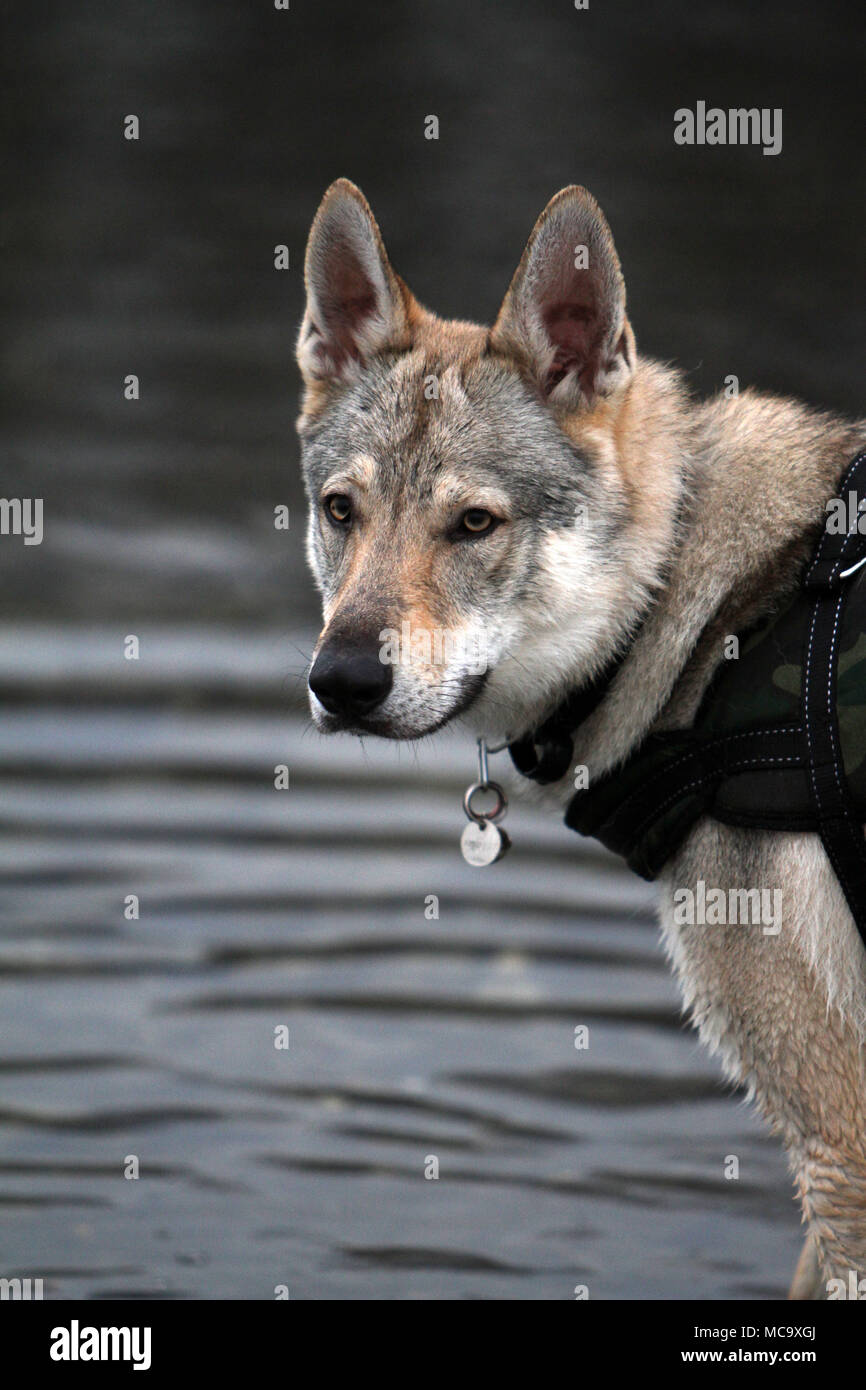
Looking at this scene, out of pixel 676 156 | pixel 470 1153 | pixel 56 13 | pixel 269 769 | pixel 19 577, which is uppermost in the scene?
pixel 56 13

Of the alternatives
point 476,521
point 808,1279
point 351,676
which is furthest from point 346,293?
point 808,1279

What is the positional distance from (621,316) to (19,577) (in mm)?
6064

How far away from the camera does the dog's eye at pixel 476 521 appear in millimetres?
3477

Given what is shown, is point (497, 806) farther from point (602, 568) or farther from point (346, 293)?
point (346, 293)

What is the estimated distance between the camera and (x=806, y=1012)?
10.3ft

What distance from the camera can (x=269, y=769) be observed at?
24.1 ft

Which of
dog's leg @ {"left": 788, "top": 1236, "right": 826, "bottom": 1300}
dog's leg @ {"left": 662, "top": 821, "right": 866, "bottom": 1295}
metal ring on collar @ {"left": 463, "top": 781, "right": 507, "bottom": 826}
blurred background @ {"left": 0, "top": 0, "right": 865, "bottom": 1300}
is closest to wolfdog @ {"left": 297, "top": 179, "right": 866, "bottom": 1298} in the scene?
dog's leg @ {"left": 662, "top": 821, "right": 866, "bottom": 1295}

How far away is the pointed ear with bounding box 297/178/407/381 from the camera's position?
12.1ft

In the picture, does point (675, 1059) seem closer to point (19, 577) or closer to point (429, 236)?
point (19, 577)

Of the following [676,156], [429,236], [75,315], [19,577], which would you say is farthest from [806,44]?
[19,577]

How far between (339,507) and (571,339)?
25.7 inches

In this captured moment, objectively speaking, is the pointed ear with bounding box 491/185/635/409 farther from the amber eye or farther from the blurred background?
the blurred background

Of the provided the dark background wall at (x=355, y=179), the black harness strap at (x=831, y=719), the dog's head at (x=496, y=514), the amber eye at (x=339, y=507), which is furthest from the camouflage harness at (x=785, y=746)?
the dark background wall at (x=355, y=179)

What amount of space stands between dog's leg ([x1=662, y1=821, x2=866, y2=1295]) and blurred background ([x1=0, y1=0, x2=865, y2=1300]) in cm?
118
